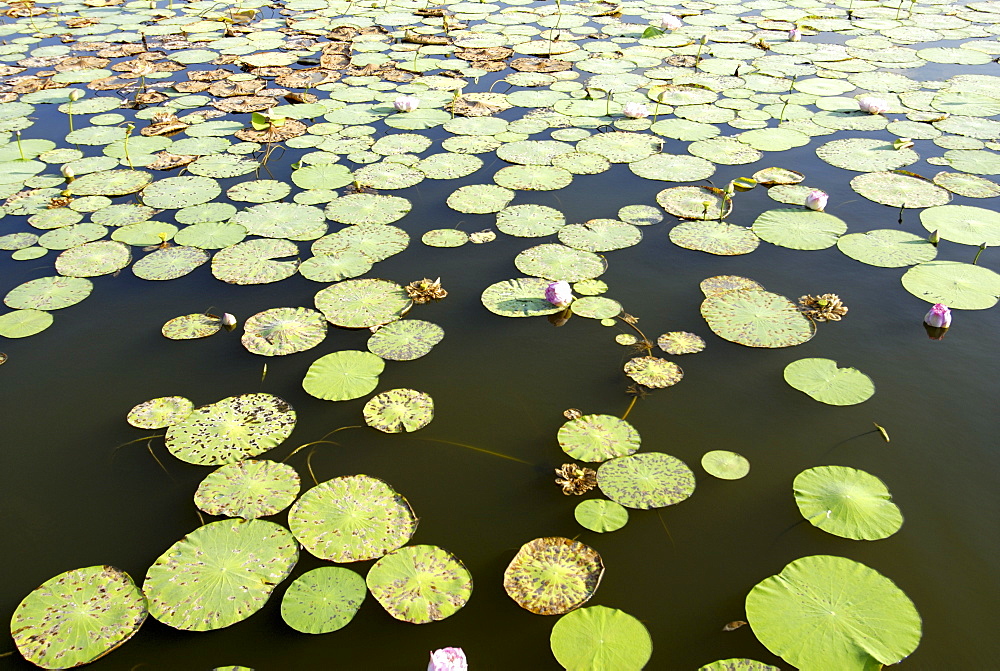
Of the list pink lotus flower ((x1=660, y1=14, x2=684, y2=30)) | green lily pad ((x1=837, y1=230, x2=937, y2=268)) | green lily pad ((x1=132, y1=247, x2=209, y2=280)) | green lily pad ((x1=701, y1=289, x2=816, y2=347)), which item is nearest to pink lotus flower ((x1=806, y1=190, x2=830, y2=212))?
green lily pad ((x1=837, y1=230, x2=937, y2=268))

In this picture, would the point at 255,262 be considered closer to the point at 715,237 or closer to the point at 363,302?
the point at 363,302

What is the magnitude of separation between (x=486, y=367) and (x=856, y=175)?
3858mm

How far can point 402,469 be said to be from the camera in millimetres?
3139

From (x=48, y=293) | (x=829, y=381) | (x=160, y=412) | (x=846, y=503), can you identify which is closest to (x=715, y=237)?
(x=829, y=381)

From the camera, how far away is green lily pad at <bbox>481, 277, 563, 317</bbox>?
410cm

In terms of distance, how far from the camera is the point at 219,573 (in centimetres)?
266

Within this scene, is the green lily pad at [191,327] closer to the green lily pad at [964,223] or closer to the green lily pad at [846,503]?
the green lily pad at [846,503]

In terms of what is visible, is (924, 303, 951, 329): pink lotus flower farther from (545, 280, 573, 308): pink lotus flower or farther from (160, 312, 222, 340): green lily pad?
(160, 312, 222, 340): green lily pad

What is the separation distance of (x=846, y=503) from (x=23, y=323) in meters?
4.61

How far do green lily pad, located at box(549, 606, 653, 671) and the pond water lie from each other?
54 mm

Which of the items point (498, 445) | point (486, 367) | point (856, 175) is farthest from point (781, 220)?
point (498, 445)

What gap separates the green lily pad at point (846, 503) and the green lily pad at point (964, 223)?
102 inches

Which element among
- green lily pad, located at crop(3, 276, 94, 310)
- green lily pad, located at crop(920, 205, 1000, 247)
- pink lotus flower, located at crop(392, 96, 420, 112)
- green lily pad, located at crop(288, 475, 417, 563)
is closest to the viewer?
green lily pad, located at crop(288, 475, 417, 563)

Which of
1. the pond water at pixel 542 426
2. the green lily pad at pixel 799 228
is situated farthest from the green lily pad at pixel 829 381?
the green lily pad at pixel 799 228
